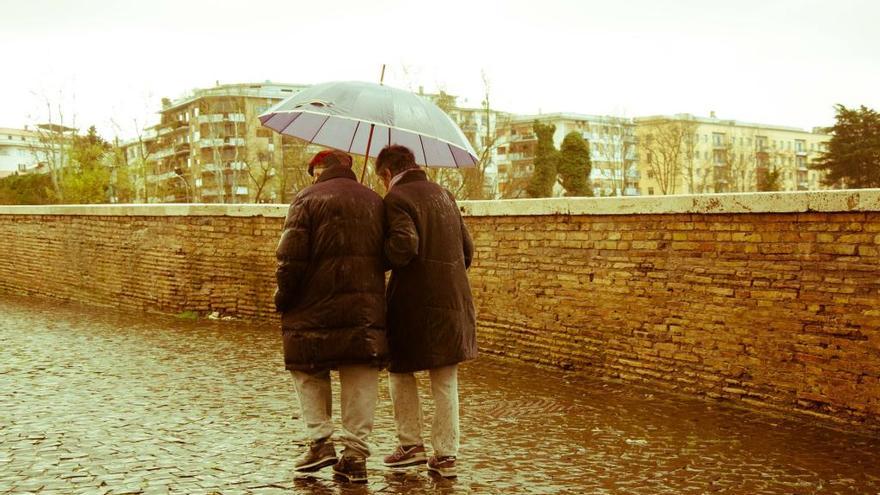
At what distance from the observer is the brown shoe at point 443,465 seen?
5391 millimetres

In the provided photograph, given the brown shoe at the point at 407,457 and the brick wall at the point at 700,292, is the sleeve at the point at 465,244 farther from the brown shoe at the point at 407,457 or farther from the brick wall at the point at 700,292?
the brick wall at the point at 700,292

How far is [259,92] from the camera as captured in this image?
96.4 metres

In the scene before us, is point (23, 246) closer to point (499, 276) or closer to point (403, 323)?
point (499, 276)

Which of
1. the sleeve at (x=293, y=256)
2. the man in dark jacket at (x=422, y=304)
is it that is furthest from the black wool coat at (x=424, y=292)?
the sleeve at (x=293, y=256)

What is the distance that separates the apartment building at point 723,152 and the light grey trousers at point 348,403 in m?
82.6

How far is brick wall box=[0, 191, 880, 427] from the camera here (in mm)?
6754

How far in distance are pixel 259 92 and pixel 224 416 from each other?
304ft

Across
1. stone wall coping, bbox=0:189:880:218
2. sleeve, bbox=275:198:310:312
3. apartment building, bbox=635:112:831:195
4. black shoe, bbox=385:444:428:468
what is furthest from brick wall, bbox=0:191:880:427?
apartment building, bbox=635:112:831:195

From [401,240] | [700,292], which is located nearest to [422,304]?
[401,240]

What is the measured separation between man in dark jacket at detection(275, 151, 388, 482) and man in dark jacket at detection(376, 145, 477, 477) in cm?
15

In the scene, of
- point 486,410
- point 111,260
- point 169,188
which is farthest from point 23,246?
point 169,188

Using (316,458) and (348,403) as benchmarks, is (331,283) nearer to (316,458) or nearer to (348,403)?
(348,403)

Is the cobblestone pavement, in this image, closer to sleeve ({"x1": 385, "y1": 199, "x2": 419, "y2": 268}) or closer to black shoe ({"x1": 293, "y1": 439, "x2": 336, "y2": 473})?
black shoe ({"x1": 293, "y1": 439, "x2": 336, "y2": 473})

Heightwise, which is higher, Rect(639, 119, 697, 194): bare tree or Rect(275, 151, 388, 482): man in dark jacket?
Rect(639, 119, 697, 194): bare tree
